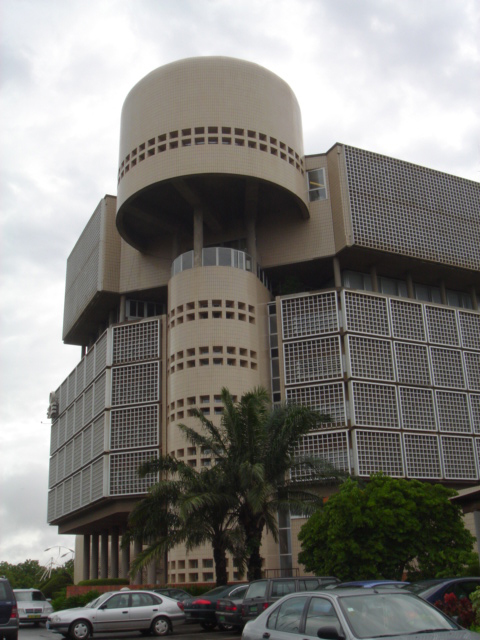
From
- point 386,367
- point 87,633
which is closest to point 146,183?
point 386,367

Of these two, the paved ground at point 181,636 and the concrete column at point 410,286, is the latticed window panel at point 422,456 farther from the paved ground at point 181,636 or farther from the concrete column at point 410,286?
the paved ground at point 181,636

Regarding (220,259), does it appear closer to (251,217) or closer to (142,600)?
(251,217)

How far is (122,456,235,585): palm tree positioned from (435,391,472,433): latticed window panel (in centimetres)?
2144

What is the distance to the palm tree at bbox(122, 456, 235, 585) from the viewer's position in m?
27.9

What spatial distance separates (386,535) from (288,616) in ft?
54.4

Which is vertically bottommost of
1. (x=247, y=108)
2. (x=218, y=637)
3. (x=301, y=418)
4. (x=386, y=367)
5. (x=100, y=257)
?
(x=218, y=637)

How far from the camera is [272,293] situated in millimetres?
54375

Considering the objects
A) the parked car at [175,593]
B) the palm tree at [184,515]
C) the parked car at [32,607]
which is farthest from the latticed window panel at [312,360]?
the parked car at [32,607]

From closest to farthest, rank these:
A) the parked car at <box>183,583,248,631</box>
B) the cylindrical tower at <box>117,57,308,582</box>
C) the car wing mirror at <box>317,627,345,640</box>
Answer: the car wing mirror at <box>317,627,345,640</box> → the parked car at <box>183,583,248,631</box> → the cylindrical tower at <box>117,57,308,582</box>

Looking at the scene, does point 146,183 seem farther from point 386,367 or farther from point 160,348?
point 386,367

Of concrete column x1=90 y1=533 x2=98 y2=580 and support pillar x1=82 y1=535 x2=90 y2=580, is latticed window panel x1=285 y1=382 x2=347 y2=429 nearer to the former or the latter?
concrete column x1=90 y1=533 x2=98 y2=580

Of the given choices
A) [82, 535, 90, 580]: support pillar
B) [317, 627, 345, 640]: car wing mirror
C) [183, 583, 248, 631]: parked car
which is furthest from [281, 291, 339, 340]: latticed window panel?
[317, 627, 345, 640]: car wing mirror

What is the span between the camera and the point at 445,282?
53.5 metres

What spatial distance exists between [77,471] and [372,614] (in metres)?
50.6
